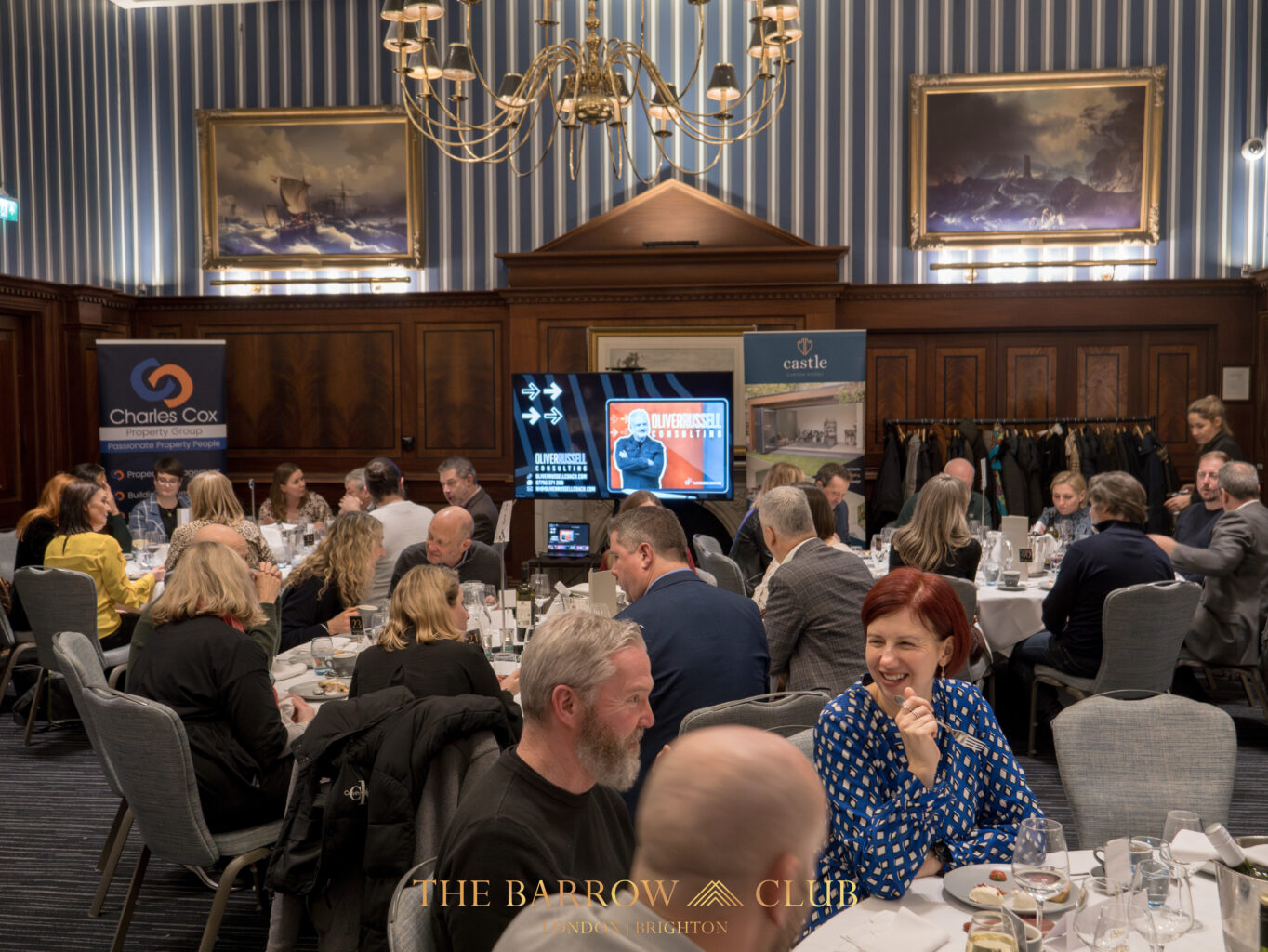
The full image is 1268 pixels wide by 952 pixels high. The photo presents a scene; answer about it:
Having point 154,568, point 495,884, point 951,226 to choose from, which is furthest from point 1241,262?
point 495,884

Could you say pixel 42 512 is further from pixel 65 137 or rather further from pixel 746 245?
pixel 746 245

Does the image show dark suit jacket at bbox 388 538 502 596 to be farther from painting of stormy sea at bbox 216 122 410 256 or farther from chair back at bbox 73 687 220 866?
painting of stormy sea at bbox 216 122 410 256

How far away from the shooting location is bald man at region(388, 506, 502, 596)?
17.0 feet

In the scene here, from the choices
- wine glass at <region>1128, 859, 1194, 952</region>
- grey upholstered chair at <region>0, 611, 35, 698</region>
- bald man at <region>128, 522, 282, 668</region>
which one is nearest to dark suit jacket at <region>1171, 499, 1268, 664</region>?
wine glass at <region>1128, 859, 1194, 952</region>

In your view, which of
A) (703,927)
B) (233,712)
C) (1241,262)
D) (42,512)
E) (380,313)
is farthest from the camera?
(380,313)

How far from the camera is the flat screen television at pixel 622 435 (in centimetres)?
813

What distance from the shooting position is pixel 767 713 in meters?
3.02

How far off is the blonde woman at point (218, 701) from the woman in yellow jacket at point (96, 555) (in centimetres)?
256

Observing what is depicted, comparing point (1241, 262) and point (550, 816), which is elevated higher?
point (1241, 262)

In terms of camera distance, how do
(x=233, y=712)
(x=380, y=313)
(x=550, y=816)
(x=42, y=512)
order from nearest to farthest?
1. (x=550, y=816)
2. (x=233, y=712)
3. (x=42, y=512)
4. (x=380, y=313)

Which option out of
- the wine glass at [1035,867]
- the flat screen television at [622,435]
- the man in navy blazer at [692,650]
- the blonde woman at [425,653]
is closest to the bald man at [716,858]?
the wine glass at [1035,867]

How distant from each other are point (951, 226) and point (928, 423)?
71.0 inches

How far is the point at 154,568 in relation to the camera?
21.4 ft

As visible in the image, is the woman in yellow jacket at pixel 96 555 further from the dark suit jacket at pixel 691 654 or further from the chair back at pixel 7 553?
the dark suit jacket at pixel 691 654
